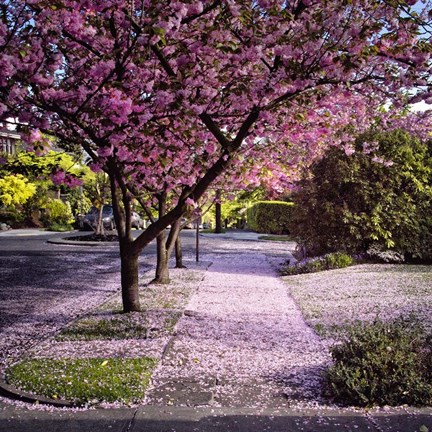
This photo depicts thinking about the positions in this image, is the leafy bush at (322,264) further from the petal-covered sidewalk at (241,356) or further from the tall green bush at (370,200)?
the petal-covered sidewalk at (241,356)

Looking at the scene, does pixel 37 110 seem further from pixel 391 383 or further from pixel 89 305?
pixel 391 383

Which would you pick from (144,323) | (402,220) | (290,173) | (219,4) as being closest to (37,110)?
(219,4)

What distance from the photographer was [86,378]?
513 centimetres

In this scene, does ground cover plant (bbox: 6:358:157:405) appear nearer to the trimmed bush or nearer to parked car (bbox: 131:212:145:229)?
the trimmed bush

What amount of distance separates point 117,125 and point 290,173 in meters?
5.42

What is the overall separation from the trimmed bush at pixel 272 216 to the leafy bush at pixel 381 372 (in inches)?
1121

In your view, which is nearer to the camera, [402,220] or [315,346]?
[315,346]

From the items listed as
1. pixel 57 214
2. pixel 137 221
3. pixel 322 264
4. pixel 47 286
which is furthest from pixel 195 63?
pixel 57 214

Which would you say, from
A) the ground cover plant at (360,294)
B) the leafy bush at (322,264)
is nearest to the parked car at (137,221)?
the leafy bush at (322,264)

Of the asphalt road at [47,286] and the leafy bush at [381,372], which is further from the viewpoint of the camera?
the asphalt road at [47,286]

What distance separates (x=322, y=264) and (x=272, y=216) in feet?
70.7

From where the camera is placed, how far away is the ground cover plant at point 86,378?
479 centimetres

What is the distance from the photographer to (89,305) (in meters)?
9.77

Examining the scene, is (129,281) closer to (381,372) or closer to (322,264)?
(381,372)
